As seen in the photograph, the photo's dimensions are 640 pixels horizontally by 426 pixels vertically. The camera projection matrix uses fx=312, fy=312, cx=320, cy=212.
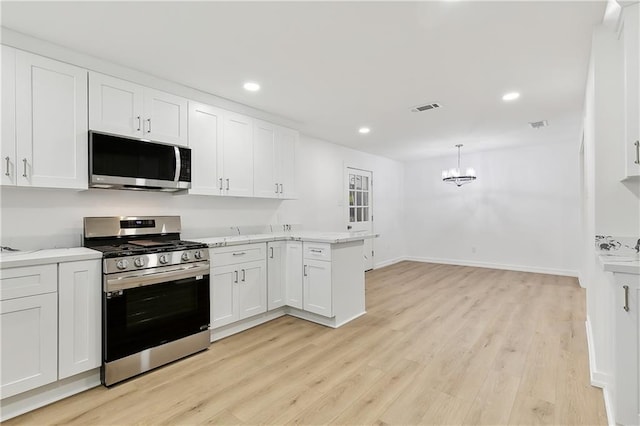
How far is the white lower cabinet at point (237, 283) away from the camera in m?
Answer: 2.95

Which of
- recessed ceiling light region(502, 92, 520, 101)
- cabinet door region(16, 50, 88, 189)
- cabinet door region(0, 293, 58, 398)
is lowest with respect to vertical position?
cabinet door region(0, 293, 58, 398)

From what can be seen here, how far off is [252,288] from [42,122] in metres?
2.18

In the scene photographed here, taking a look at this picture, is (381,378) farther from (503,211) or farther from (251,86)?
(503,211)

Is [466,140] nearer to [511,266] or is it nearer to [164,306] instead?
[511,266]

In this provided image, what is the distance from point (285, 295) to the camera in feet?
11.9

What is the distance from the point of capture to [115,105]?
8.39ft

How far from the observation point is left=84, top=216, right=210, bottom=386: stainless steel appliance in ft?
7.30

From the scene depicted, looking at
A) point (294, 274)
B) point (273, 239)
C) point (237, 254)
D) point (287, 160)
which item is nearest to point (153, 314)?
point (237, 254)

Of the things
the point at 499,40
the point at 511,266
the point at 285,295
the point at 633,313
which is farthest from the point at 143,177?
the point at 511,266

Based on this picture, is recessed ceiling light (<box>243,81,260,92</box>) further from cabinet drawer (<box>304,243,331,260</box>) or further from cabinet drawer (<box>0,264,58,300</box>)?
cabinet drawer (<box>0,264,58,300</box>)

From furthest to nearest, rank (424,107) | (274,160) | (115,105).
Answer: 1. (274,160)
2. (424,107)
3. (115,105)

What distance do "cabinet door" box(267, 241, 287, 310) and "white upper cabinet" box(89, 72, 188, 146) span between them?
1.44 metres

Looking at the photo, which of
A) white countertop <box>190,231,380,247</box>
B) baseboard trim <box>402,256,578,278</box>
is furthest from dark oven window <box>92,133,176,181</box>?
baseboard trim <box>402,256,578,278</box>

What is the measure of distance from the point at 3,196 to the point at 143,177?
2.98 ft
